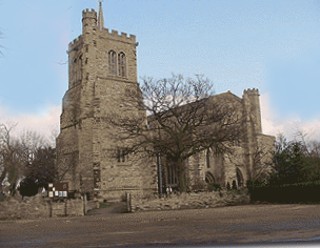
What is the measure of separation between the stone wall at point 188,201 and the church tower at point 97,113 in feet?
27.8

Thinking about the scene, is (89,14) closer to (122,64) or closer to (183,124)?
(122,64)

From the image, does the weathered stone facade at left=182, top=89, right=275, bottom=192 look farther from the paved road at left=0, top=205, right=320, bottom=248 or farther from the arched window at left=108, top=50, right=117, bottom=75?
the paved road at left=0, top=205, right=320, bottom=248

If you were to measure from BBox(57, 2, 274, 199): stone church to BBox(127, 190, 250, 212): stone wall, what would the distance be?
7650 millimetres

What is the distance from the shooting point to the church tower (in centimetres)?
2850

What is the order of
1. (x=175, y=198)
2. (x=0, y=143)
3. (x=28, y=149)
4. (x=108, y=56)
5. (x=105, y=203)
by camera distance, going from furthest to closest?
1. (x=28, y=149)
2. (x=108, y=56)
3. (x=0, y=143)
4. (x=105, y=203)
5. (x=175, y=198)

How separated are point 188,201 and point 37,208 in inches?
280

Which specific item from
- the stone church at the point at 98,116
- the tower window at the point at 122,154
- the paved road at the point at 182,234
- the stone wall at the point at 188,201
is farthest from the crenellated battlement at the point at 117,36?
the paved road at the point at 182,234

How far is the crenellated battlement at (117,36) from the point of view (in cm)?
3106

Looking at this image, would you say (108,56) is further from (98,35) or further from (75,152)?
(75,152)

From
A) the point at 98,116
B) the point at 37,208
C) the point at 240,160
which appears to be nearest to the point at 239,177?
the point at 240,160

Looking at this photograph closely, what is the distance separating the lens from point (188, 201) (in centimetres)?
1995

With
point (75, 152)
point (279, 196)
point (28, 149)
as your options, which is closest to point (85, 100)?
point (75, 152)

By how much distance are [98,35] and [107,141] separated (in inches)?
316

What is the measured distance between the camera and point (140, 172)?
3019 centimetres
